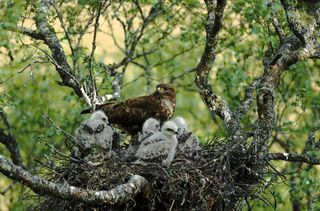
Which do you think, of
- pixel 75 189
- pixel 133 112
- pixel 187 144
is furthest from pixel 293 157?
pixel 75 189

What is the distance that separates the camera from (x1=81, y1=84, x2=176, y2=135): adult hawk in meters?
13.5

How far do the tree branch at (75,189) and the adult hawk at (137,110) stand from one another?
2.80 meters

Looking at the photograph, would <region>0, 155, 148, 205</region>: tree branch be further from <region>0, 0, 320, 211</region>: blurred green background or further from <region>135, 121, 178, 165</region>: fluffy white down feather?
<region>0, 0, 320, 211</region>: blurred green background

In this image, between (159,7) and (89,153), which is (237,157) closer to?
(89,153)

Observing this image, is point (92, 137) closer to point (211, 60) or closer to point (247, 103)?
point (211, 60)

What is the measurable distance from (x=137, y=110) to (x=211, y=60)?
225cm

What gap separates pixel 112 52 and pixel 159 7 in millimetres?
8360

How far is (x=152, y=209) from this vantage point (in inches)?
427

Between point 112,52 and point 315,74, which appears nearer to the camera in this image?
point 315,74

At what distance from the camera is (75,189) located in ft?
31.1

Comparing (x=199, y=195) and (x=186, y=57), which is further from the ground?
(x=186, y=57)

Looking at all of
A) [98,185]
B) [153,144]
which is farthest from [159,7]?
[98,185]

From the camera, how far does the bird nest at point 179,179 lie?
11000mm

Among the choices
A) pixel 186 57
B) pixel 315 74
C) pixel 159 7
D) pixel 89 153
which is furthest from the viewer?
pixel 186 57
